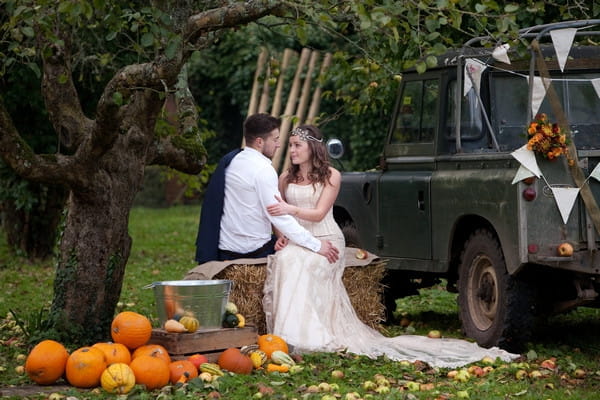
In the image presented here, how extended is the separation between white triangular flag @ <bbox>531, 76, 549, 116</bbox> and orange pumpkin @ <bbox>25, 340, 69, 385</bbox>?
3.57 meters

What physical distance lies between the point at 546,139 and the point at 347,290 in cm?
213

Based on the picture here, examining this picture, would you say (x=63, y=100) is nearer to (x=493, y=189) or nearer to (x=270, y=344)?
(x=270, y=344)

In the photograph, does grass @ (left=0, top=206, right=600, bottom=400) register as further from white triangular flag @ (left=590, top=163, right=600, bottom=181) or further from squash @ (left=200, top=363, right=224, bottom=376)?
white triangular flag @ (left=590, top=163, right=600, bottom=181)

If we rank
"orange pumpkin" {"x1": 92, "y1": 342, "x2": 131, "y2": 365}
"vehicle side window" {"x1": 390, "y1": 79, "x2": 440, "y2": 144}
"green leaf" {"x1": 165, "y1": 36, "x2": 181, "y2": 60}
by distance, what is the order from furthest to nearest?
"vehicle side window" {"x1": 390, "y1": 79, "x2": 440, "y2": 144} → "orange pumpkin" {"x1": 92, "y1": 342, "x2": 131, "y2": 365} → "green leaf" {"x1": 165, "y1": 36, "x2": 181, "y2": 60}

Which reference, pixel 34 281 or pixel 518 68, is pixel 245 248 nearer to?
pixel 518 68

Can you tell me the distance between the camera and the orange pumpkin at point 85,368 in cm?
641

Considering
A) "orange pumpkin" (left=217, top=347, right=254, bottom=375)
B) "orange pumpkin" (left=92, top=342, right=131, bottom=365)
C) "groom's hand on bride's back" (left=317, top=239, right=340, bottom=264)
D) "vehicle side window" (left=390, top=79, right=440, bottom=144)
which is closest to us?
"orange pumpkin" (left=92, top=342, right=131, bottom=365)

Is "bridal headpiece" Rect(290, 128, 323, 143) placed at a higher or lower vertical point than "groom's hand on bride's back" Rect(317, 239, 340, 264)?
higher

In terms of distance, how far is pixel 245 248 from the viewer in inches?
324

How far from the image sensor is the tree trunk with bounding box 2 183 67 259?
50.2 ft

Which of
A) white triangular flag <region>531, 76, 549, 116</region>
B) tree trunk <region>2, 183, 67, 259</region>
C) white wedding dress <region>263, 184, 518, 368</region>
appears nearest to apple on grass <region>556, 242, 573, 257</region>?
white wedding dress <region>263, 184, 518, 368</region>

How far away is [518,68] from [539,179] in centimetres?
165

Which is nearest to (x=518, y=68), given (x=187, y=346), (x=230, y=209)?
(x=230, y=209)

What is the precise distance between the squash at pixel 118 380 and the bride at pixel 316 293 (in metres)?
1.62
